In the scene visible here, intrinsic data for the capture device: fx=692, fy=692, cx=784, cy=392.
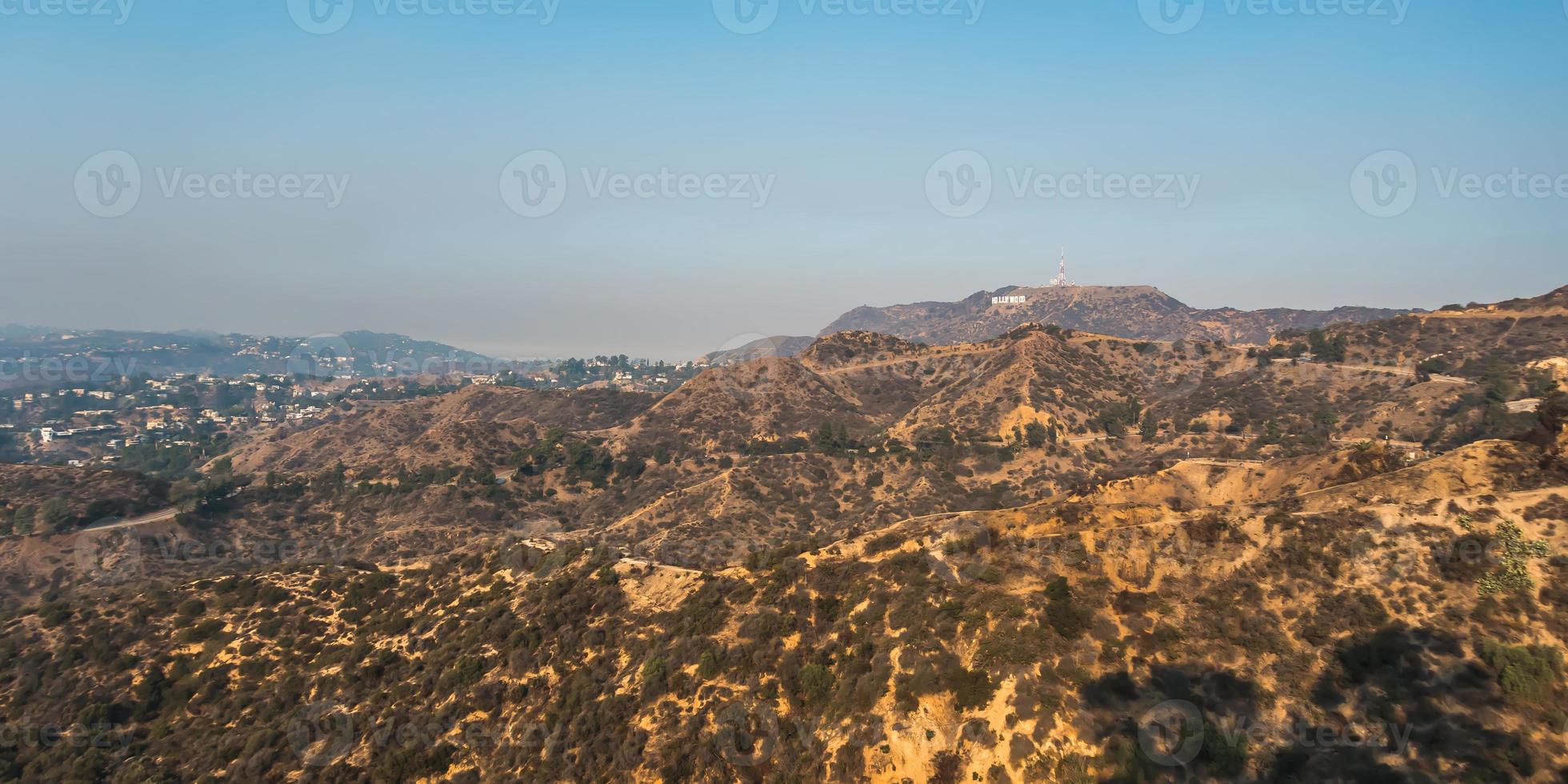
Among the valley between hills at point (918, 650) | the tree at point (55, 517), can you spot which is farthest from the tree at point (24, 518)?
the valley between hills at point (918, 650)

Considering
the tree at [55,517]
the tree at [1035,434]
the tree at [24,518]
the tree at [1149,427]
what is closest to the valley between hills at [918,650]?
the tree at [55,517]

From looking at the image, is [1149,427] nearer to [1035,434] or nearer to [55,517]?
[1035,434]

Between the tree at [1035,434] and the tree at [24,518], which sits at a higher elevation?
the tree at [1035,434]

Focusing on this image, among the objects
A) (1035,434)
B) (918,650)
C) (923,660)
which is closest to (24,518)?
(918,650)

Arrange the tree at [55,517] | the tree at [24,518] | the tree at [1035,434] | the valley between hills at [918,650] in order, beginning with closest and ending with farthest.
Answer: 1. the valley between hills at [918,650]
2. the tree at [55,517]
3. the tree at [24,518]
4. the tree at [1035,434]

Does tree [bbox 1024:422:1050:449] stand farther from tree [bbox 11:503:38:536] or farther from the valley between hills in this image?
tree [bbox 11:503:38:536]

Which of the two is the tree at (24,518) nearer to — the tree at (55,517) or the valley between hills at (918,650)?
the tree at (55,517)

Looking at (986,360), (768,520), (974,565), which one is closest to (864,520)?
(768,520)

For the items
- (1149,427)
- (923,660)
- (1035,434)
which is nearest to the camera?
(923,660)

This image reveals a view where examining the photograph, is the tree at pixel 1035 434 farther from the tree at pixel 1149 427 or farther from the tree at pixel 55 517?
the tree at pixel 55 517

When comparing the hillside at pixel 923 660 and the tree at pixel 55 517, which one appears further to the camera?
the tree at pixel 55 517

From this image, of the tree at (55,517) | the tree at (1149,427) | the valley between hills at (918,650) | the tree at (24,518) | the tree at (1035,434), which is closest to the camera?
the valley between hills at (918,650)
